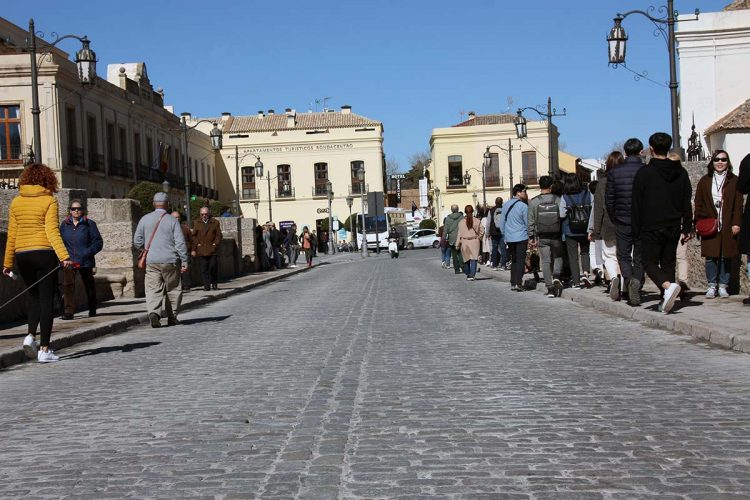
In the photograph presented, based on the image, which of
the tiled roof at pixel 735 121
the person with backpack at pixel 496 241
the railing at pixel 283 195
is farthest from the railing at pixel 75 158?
the railing at pixel 283 195

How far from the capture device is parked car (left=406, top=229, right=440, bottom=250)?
69562 millimetres

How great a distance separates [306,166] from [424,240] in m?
17.5

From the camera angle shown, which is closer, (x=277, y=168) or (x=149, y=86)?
(x=149, y=86)

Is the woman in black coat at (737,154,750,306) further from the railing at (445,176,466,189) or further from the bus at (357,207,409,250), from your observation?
the railing at (445,176,466,189)

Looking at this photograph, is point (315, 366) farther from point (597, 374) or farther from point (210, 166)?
point (210, 166)

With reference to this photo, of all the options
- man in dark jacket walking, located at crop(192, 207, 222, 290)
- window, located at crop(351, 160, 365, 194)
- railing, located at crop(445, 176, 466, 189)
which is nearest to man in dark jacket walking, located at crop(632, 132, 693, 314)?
man in dark jacket walking, located at crop(192, 207, 222, 290)

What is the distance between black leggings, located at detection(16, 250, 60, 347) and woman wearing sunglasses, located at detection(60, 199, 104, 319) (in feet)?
15.0

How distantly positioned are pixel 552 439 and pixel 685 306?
269 inches

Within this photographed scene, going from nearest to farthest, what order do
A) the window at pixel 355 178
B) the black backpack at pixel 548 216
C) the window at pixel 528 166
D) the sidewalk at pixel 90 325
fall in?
1. the sidewalk at pixel 90 325
2. the black backpack at pixel 548 216
3. the window at pixel 528 166
4. the window at pixel 355 178

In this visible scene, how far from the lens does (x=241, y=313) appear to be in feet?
49.2

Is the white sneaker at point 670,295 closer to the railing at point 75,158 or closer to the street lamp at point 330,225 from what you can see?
the railing at point 75,158

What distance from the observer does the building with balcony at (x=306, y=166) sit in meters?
82.7

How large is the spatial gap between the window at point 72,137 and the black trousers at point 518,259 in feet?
108

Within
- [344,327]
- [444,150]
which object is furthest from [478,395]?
[444,150]
